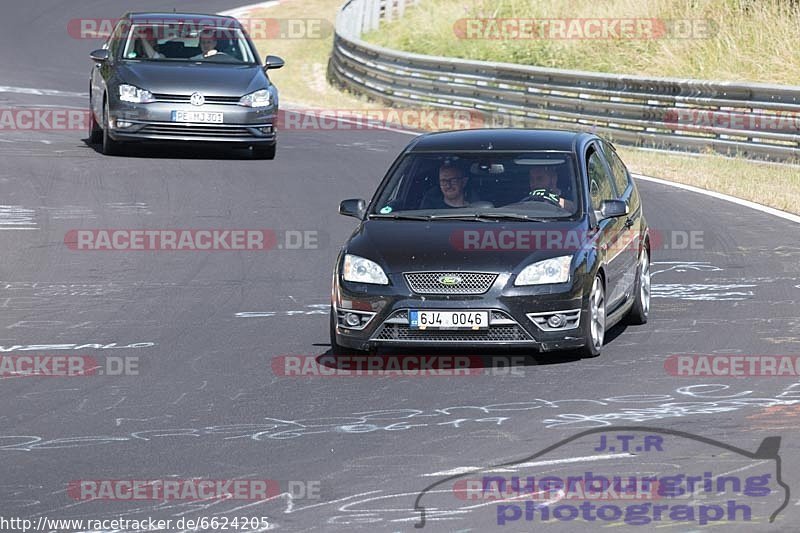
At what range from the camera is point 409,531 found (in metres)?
6.75

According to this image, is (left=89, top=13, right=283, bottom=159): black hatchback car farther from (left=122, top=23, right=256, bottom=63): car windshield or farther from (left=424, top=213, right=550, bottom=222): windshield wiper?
(left=424, top=213, right=550, bottom=222): windshield wiper

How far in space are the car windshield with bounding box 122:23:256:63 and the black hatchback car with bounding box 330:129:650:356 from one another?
10084 millimetres

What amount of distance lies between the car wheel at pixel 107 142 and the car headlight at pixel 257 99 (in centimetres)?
180

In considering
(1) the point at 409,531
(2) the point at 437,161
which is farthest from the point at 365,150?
(1) the point at 409,531

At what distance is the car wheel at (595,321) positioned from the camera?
10.5m

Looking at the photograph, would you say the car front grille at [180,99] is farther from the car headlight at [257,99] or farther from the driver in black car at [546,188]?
the driver in black car at [546,188]

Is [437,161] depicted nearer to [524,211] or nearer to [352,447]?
[524,211]

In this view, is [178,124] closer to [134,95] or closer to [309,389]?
[134,95]

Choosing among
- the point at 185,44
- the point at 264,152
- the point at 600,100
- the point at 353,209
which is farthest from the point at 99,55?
the point at 353,209

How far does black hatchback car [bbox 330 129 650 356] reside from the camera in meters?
10.3

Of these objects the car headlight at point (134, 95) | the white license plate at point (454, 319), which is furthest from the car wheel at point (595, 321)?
the car headlight at point (134, 95)

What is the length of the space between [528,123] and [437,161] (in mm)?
15530

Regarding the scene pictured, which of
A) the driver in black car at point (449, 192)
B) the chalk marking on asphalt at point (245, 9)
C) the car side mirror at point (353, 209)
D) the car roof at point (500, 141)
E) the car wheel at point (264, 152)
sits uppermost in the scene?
the car roof at point (500, 141)

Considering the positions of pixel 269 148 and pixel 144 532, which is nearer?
pixel 144 532
